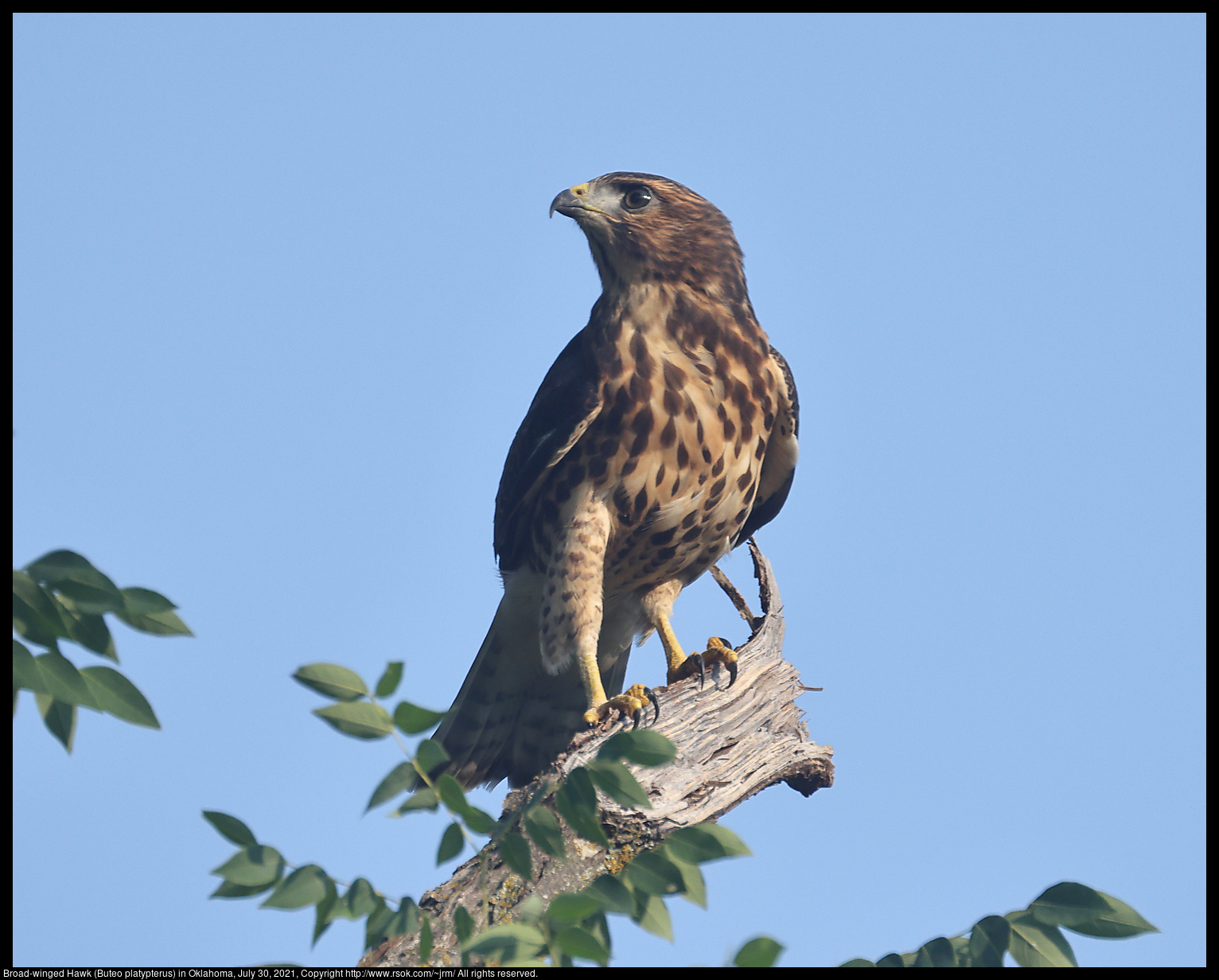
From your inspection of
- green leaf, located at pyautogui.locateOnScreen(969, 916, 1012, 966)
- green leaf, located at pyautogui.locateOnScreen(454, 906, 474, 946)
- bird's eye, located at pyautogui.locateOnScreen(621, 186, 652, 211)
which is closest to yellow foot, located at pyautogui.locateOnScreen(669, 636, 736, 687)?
green leaf, located at pyautogui.locateOnScreen(969, 916, 1012, 966)

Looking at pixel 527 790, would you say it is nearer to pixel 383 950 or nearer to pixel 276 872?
pixel 383 950

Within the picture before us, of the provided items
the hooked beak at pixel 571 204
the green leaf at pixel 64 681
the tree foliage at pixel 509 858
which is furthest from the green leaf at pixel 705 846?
the hooked beak at pixel 571 204

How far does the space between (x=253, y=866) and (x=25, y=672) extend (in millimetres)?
552

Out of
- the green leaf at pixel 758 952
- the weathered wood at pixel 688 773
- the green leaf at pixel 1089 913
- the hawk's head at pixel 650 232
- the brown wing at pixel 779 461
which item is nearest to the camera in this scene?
the green leaf at pixel 758 952

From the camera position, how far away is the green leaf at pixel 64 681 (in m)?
1.85

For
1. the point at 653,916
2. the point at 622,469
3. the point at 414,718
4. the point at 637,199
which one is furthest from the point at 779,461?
the point at 414,718

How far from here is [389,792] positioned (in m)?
1.85

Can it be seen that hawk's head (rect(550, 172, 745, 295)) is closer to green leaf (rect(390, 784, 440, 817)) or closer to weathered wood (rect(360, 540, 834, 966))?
weathered wood (rect(360, 540, 834, 966))

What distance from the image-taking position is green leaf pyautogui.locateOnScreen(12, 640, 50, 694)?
6.07ft

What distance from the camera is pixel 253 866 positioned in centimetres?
199

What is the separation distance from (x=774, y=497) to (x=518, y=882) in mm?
3037

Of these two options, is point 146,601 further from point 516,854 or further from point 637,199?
point 637,199

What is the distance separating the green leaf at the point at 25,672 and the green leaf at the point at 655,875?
1158mm

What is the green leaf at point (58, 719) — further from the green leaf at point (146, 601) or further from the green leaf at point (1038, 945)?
the green leaf at point (1038, 945)
